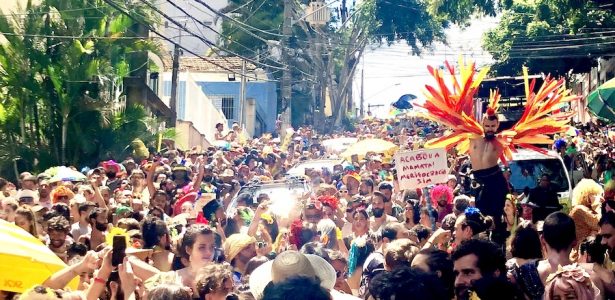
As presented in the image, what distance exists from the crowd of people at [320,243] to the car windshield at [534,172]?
0.44 feet

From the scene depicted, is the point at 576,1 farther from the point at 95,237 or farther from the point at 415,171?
the point at 95,237

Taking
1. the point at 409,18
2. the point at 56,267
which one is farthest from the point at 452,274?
the point at 409,18

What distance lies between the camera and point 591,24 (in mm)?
26672

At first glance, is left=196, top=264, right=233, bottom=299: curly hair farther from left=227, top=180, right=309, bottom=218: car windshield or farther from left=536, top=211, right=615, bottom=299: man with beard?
left=227, top=180, right=309, bottom=218: car windshield

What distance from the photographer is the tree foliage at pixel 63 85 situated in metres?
24.3

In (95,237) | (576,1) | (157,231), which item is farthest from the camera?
(576,1)

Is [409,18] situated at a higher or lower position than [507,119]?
higher

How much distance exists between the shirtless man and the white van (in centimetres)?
539

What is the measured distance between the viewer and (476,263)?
231 inches

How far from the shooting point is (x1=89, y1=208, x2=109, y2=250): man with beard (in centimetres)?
1033

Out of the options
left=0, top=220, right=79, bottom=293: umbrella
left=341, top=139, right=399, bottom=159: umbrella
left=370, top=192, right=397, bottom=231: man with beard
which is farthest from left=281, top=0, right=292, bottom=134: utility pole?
left=0, top=220, right=79, bottom=293: umbrella

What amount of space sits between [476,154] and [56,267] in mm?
5321

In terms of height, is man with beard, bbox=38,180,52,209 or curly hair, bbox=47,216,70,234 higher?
curly hair, bbox=47,216,70,234

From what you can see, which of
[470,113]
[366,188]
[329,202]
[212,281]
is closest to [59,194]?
[329,202]
